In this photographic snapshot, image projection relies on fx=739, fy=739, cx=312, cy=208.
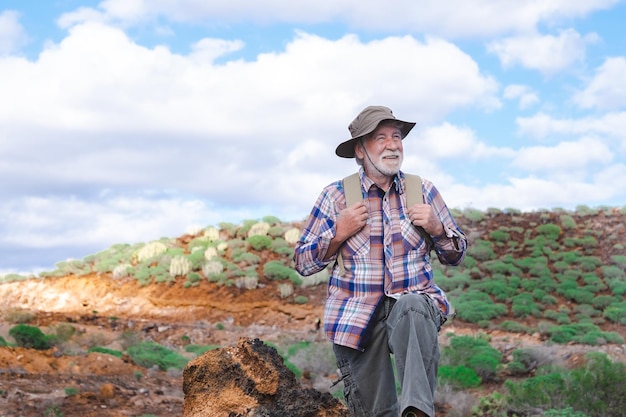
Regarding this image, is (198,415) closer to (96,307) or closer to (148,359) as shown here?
(148,359)

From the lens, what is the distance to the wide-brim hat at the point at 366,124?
4.48m

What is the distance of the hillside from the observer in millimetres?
9961

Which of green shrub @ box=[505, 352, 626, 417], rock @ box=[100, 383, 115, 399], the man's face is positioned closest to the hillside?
rock @ box=[100, 383, 115, 399]

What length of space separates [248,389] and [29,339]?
9.15 m

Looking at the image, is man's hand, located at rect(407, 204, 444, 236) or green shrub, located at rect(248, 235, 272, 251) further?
green shrub, located at rect(248, 235, 272, 251)

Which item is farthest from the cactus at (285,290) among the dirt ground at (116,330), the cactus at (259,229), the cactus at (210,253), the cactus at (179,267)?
the cactus at (259,229)

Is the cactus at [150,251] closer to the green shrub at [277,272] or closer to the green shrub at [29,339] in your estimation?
the green shrub at [277,272]

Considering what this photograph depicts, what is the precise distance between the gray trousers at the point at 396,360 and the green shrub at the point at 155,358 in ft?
21.8

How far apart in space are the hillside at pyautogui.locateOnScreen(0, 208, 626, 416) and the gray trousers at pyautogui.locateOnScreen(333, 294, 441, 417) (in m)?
3.91

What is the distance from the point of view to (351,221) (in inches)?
168

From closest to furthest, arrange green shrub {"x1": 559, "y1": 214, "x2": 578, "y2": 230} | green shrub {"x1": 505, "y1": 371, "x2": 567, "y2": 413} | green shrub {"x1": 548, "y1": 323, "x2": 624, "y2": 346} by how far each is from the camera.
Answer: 1. green shrub {"x1": 505, "y1": 371, "x2": 567, "y2": 413}
2. green shrub {"x1": 548, "y1": 323, "x2": 624, "y2": 346}
3. green shrub {"x1": 559, "y1": 214, "x2": 578, "y2": 230}

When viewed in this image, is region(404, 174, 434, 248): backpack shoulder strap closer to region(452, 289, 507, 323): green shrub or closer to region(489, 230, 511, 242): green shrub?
region(452, 289, 507, 323): green shrub

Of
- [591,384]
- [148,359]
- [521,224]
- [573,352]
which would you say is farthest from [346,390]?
[521,224]

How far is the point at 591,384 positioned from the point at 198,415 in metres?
5.65
